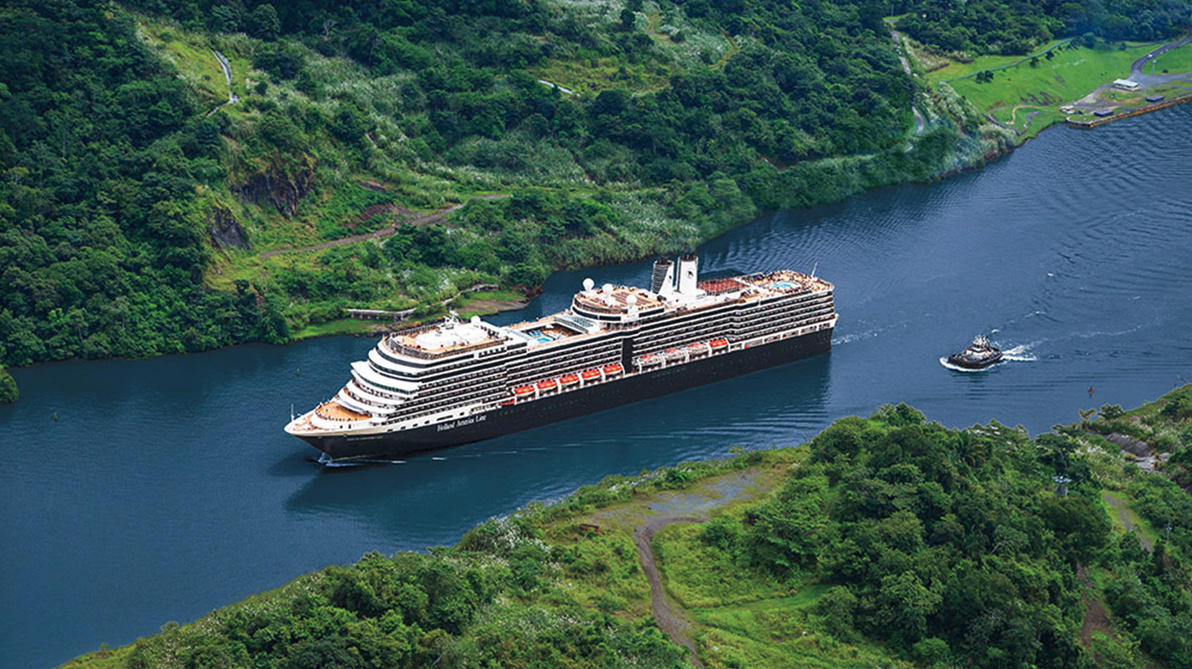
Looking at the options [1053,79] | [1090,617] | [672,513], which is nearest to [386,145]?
[672,513]

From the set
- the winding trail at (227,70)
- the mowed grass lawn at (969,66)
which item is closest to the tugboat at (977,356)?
the winding trail at (227,70)

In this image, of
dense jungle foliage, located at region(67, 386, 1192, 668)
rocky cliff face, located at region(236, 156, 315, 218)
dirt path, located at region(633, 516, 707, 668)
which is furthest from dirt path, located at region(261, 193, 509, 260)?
dirt path, located at region(633, 516, 707, 668)

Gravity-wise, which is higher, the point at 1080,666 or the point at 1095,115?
the point at 1095,115

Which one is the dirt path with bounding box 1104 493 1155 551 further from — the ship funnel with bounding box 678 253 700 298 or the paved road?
the paved road

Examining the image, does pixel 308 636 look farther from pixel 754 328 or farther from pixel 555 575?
pixel 754 328

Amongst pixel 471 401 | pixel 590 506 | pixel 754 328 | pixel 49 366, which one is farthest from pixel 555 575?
pixel 49 366
